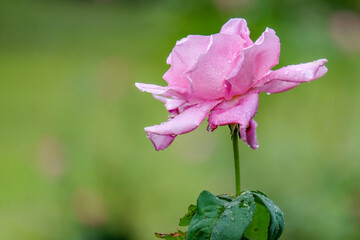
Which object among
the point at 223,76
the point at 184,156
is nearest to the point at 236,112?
the point at 223,76

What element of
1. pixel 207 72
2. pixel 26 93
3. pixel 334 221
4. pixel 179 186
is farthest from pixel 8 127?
pixel 207 72

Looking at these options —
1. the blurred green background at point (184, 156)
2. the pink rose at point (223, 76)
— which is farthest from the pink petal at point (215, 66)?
the blurred green background at point (184, 156)

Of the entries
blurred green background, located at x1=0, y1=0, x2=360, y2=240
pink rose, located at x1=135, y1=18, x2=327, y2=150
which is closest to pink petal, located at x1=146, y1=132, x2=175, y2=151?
pink rose, located at x1=135, y1=18, x2=327, y2=150

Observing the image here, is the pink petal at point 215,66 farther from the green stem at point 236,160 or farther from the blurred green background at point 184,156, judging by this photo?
the blurred green background at point 184,156

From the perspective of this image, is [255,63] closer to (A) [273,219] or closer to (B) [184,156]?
(A) [273,219]

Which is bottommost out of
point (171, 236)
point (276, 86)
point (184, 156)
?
point (184, 156)

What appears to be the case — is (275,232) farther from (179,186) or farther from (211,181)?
(179,186)

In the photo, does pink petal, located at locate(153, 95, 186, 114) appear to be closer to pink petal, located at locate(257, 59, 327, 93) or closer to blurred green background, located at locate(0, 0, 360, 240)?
pink petal, located at locate(257, 59, 327, 93)
